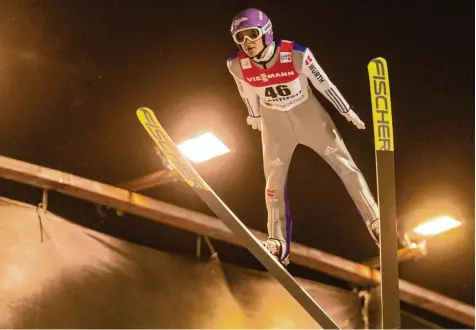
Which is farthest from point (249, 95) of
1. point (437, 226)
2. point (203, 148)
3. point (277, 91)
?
point (437, 226)

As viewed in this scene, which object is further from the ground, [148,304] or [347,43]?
[347,43]

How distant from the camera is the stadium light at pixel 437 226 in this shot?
13.2ft

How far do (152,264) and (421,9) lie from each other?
1.79 meters

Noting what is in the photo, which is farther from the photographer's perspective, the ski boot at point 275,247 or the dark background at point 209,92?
the dark background at point 209,92

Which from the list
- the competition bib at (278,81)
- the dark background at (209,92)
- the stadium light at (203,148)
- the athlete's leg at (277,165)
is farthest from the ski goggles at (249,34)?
the stadium light at (203,148)

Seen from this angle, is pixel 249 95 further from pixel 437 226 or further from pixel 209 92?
pixel 437 226

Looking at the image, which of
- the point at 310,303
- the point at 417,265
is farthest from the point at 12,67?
the point at 417,265

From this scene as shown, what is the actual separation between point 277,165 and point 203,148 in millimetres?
668

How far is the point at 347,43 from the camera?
3.07 metres

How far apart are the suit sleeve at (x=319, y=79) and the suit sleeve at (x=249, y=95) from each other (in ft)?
0.68

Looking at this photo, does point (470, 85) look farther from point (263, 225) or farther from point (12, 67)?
point (12, 67)

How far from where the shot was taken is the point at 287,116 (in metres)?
2.56

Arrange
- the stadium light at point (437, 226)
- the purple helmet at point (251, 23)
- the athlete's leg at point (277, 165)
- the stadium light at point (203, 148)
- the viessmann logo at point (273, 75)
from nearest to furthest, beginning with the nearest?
the purple helmet at point (251, 23) < the viessmann logo at point (273, 75) < the athlete's leg at point (277, 165) < the stadium light at point (203, 148) < the stadium light at point (437, 226)

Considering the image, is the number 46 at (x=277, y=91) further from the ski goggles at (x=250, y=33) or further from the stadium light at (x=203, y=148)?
the stadium light at (x=203, y=148)
